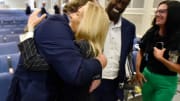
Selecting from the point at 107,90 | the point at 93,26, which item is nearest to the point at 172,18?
the point at 107,90

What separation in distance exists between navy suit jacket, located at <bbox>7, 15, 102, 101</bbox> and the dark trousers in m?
0.73

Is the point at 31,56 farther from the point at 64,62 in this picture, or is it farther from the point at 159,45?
the point at 159,45

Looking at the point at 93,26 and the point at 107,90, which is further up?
the point at 93,26

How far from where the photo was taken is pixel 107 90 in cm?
167

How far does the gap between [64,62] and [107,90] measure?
36.7 inches

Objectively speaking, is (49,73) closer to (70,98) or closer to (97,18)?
(70,98)

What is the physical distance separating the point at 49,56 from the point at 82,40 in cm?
14

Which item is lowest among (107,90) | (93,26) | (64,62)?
(107,90)

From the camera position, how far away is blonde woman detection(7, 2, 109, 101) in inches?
31.9

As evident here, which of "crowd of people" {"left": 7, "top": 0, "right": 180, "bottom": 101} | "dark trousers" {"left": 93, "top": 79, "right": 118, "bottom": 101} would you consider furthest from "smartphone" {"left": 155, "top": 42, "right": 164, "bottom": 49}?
"crowd of people" {"left": 7, "top": 0, "right": 180, "bottom": 101}

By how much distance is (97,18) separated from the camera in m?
0.87

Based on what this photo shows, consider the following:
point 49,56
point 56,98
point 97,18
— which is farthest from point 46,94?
point 97,18

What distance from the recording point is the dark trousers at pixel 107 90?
1.65 metres

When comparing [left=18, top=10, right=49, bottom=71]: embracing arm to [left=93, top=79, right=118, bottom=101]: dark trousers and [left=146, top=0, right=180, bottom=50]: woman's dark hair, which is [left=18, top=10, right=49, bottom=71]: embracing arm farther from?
[left=146, top=0, right=180, bottom=50]: woman's dark hair
